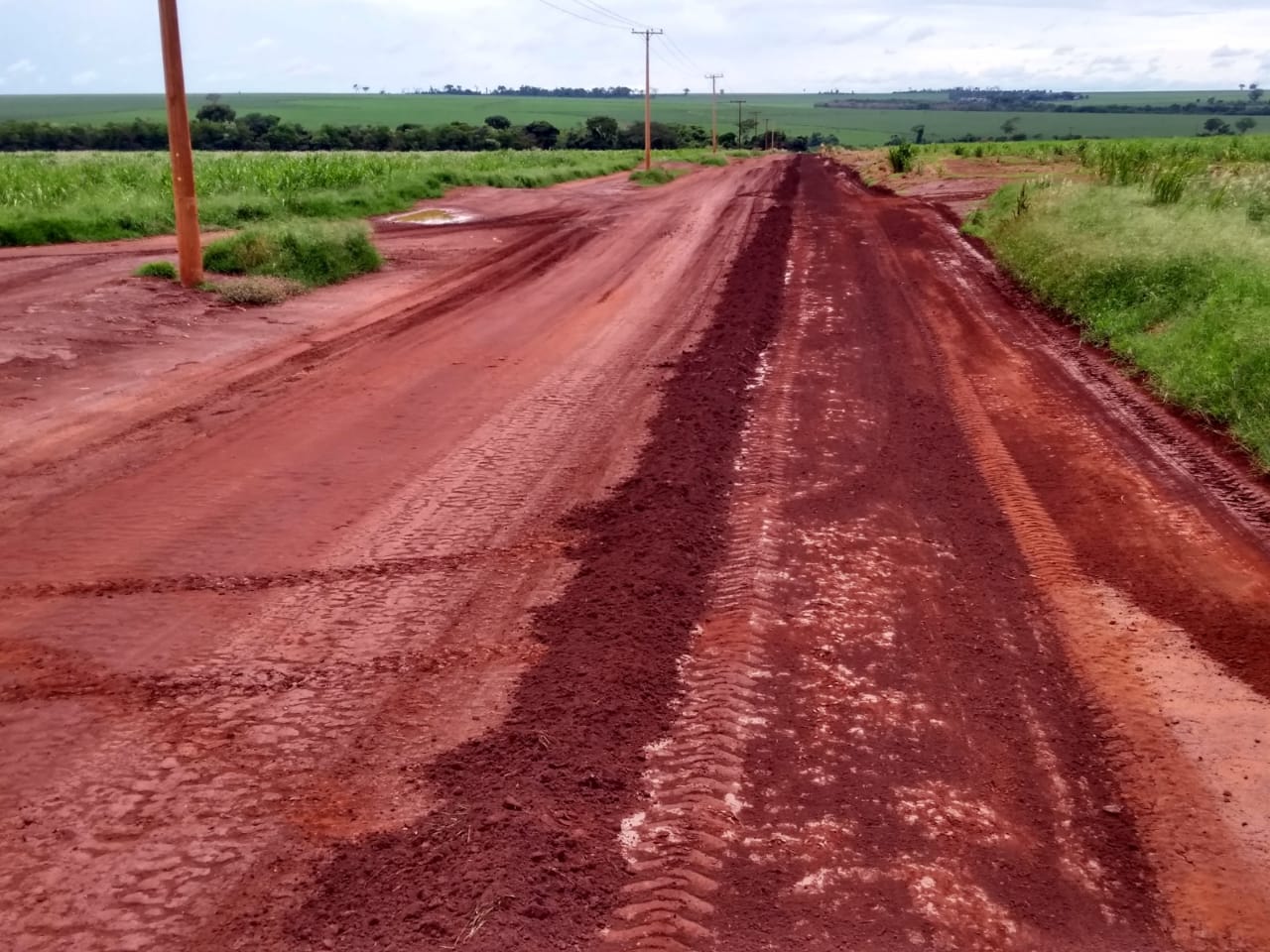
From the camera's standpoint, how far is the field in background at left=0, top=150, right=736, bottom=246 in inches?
844

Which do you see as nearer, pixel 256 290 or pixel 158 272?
pixel 256 290

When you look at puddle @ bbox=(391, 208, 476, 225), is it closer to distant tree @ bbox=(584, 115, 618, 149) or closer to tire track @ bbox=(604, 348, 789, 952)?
tire track @ bbox=(604, 348, 789, 952)

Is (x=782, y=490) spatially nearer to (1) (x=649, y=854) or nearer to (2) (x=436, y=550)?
(2) (x=436, y=550)

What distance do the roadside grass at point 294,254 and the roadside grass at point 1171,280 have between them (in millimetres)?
11093

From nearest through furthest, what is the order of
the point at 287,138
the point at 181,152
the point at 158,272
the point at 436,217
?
1. the point at 181,152
2. the point at 158,272
3. the point at 436,217
4. the point at 287,138

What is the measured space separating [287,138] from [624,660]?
3702 inches

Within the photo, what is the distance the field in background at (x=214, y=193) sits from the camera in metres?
21.4

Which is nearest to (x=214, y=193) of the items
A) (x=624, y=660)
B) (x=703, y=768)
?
(x=624, y=660)

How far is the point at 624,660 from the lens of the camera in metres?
5.20

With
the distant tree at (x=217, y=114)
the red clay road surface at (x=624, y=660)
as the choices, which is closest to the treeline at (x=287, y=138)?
the distant tree at (x=217, y=114)

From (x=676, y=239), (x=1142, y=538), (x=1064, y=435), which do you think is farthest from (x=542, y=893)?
(x=676, y=239)

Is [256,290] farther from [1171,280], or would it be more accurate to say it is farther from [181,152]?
[1171,280]

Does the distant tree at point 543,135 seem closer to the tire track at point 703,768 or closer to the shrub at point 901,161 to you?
the shrub at point 901,161

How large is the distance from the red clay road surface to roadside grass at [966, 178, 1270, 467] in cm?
67
